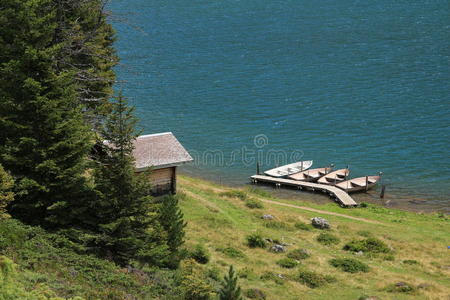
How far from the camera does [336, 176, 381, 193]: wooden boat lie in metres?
56.0

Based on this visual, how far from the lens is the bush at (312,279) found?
29.7 m

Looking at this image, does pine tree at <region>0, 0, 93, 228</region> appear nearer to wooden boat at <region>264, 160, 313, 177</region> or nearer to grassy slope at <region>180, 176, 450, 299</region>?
grassy slope at <region>180, 176, 450, 299</region>

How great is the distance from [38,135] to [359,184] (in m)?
39.8

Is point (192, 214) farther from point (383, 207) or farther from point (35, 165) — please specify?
point (383, 207)

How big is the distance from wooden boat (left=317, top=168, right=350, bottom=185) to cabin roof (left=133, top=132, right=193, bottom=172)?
1023 inches

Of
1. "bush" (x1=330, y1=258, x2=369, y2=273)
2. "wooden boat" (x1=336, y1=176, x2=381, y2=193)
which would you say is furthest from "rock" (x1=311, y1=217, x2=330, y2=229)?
"wooden boat" (x1=336, y1=176, x2=381, y2=193)

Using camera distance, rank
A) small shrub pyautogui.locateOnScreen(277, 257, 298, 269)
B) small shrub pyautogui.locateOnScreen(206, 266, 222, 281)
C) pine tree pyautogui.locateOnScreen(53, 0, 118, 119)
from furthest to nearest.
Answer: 1. small shrub pyautogui.locateOnScreen(277, 257, 298, 269)
2. pine tree pyautogui.locateOnScreen(53, 0, 118, 119)
3. small shrub pyautogui.locateOnScreen(206, 266, 222, 281)

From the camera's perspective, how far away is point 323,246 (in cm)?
3816

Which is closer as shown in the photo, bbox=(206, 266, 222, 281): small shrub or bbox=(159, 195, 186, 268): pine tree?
bbox=(159, 195, 186, 268): pine tree

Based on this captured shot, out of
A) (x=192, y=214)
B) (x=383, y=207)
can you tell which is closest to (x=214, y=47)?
(x=383, y=207)

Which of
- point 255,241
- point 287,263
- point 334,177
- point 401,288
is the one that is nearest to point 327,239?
point 255,241

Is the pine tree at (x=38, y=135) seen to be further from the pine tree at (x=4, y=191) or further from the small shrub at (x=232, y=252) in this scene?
the small shrub at (x=232, y=252)

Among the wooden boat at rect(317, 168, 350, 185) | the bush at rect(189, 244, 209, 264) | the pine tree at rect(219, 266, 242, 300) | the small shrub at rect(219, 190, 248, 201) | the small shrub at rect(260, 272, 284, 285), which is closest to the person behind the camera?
the pine tree at rect(219, 266, 242, 300)

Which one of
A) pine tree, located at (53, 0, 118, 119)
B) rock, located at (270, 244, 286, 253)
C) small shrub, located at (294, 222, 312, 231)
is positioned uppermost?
pine tree, located at (53, 0, 118, 119)
